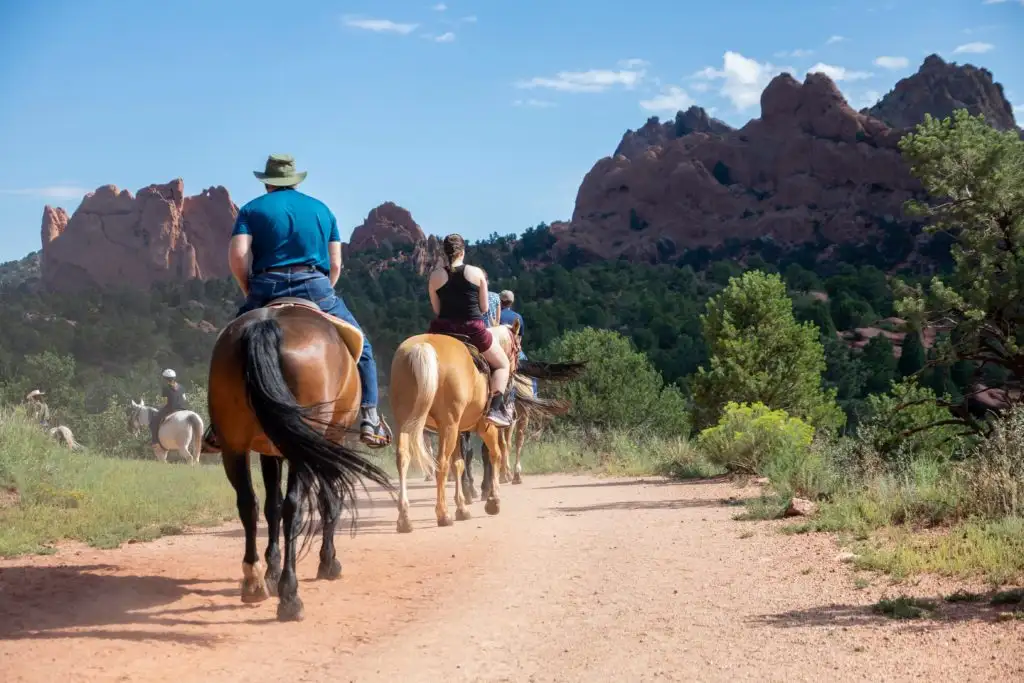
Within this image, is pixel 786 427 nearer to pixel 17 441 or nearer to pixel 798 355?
pixel 798 355

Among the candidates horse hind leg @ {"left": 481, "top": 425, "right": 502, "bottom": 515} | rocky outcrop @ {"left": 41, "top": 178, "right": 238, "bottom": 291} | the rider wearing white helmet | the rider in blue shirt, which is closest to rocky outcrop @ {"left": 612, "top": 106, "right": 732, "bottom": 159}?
rocky outcrop @ {"left": 41, "top": 178, "right": 238, "bottom": 291}

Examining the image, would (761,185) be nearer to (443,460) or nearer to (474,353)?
(474,353)

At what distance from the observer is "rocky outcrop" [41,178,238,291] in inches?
4218

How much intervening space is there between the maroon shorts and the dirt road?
2.18 metres

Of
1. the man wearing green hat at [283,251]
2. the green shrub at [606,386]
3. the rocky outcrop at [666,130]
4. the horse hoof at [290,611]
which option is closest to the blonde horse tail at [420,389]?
the man wearing green hat at [283,251]

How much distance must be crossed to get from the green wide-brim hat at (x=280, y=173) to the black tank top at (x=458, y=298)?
3.38 metres

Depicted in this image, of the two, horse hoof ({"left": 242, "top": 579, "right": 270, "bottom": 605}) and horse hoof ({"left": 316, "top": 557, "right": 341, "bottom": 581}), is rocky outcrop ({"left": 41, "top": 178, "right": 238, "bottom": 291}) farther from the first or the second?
horse hoof ({"left": 242, "top": 579, "right": 270, "bottom": 605})

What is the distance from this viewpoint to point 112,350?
180 feet

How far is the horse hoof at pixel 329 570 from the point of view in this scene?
755 centimetres

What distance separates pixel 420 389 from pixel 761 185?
124m

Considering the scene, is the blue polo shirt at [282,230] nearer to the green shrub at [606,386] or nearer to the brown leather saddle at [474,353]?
the brown leather saddle at [474,353]

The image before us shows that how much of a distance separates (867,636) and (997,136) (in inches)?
408

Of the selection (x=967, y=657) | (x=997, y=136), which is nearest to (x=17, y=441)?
(x=967, y=657)

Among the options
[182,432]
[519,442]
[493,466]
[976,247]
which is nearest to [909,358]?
[519,442]
